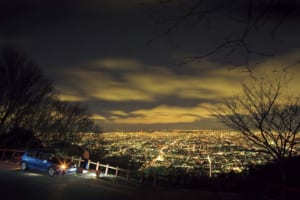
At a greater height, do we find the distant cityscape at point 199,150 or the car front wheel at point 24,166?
the distant cityscape at point 199,150

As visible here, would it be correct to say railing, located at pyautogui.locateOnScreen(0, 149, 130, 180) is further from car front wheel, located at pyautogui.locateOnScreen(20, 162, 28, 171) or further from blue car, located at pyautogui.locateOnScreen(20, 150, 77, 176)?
car front wheel, located at pyautogui.locateOnScreen(20, 162, 28, 171)

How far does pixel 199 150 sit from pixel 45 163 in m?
12.9

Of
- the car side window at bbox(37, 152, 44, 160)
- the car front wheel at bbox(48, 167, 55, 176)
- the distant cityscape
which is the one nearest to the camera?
the distant cityscape

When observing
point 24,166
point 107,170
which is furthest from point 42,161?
point 107,170

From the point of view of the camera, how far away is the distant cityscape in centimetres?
1982

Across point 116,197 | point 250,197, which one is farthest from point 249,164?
point 116,197

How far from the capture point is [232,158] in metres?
25.7

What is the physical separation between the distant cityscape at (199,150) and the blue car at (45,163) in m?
7.17

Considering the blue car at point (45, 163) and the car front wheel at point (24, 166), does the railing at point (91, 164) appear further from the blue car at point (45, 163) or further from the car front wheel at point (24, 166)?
the car front wheel at point (24, 166)

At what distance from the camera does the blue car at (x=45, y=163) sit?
24.7 metres

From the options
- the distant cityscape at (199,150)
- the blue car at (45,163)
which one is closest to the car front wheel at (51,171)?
the blue car at (45,163)

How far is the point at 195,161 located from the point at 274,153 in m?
18.6

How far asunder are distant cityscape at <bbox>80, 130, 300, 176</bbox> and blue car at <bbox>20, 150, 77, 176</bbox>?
717 centimetres

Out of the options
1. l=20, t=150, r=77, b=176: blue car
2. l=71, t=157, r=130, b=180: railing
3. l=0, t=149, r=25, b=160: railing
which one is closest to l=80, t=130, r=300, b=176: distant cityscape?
l=71, t=157, r=130, b=180: railing
